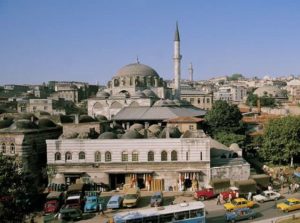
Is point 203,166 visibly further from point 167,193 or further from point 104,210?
point 104,210

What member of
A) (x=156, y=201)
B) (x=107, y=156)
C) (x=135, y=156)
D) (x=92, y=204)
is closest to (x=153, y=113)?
(x=135, y=156)

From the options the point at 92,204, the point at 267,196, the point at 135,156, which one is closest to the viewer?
the point at 92,204

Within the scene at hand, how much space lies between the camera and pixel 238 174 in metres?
27.5

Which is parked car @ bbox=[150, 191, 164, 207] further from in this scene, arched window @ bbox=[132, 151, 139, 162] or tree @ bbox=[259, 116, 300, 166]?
tree @ bbox=[259, 116, 300, 166]

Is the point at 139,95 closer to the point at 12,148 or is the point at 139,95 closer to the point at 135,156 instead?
the point at 135,156

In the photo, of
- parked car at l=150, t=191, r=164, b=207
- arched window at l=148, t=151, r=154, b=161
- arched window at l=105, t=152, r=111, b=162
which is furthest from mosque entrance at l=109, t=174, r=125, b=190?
parked car at l=150, t=191, r=164, b=207

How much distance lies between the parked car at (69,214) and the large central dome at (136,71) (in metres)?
40.9

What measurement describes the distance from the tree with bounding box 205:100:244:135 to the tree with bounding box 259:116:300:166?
8428 millimetres

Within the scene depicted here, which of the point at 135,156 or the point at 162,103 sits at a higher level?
the point at 162,103

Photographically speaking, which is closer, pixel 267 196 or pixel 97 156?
pixel 267 196

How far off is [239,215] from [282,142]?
576 inches

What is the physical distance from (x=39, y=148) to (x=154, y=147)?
32.6ft

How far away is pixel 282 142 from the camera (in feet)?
107

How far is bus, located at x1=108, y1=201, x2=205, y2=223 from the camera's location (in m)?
18.1
